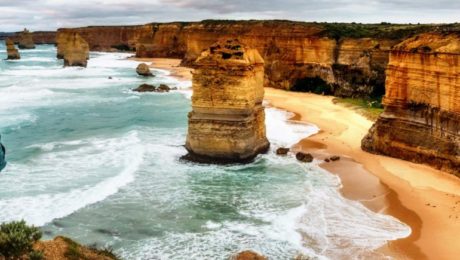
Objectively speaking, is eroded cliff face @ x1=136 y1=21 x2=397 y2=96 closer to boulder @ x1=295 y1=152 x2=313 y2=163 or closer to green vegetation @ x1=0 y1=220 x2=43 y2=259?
boulder @ x1=295 y1=152 x2=313 y2=163

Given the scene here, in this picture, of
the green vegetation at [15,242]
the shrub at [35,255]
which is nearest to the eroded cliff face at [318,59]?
the green vegetation at [15,242]

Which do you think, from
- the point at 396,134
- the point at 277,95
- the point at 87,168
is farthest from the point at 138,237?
the point at 277,95

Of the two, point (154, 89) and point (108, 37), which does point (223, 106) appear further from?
point (108, 37)

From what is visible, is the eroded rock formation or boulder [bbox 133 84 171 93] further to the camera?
the eroded rock formation

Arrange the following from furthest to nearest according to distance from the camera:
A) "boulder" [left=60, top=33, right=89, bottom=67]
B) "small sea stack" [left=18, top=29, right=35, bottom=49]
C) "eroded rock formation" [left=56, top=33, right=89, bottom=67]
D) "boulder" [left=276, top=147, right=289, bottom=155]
A: 1. "small sea stack" [left=18, top=29, right=35, bottom=49]
2. "boulder" [left=60, top=33, right=89, bottom=67]
3. "eroded rock formation" [left=56, top=33, right=89, bottom=67]
4. "boulder" [left=276, top=147, right=289, bottom=155]

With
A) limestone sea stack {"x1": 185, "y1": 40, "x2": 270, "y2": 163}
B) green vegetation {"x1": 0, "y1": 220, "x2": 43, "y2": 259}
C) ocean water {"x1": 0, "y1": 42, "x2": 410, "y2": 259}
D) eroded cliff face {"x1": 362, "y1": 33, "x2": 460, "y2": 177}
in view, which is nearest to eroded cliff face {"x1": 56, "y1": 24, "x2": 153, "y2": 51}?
ocean water {"x1": 0, "y1": 42, "x2": 410, "y2": 259}

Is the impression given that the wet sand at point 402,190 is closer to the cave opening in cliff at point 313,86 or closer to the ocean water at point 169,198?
the ocean water at point 169,198

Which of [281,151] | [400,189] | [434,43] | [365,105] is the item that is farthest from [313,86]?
[400,189]
